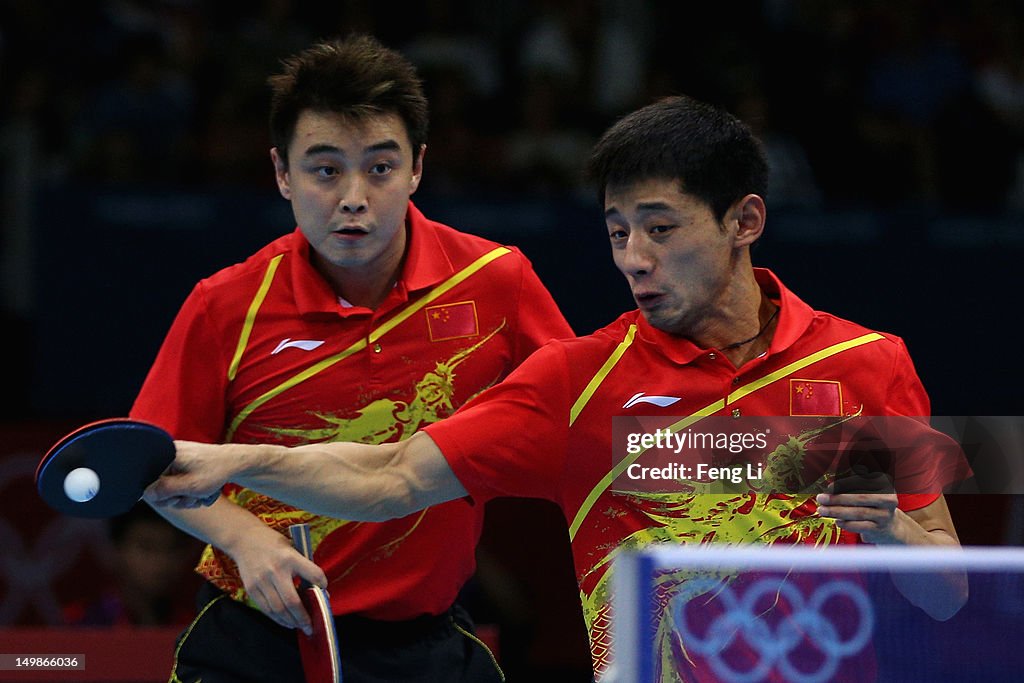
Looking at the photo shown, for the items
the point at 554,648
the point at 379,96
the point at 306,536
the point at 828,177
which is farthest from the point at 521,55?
the point at 306,536

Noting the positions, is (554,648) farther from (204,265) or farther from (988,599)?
(988,599)

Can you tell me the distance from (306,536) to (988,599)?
1.87m

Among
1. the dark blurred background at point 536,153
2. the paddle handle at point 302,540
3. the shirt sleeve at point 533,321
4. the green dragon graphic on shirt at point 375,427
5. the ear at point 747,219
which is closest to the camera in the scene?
the ear at point 747,219

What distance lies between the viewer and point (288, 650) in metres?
4.02

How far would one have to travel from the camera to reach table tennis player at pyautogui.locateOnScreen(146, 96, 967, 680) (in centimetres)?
341

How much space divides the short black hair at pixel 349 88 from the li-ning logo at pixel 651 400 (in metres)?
1.16

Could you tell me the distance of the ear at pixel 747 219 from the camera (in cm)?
363

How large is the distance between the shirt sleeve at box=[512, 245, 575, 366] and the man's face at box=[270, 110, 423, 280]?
0.41 metres

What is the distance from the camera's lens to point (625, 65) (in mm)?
9906

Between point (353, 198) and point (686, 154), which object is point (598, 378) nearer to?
point (686, 154)

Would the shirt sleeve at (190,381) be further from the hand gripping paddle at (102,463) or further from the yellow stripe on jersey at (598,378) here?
the yellow stripe on jersey at (598,378)

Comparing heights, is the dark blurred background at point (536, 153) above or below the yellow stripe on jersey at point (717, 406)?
above

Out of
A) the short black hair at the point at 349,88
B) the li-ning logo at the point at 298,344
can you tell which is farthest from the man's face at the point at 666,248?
the li-ning logo at the point at 298,344

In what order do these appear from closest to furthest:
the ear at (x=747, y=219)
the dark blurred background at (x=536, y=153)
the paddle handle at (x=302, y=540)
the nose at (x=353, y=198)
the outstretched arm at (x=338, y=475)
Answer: the outstretched arm at (x=338, y=475) → the ear at (x=747, y=219) → the paddle handle at (x=302, y=540) → the nose at (x=353, y=198) → the dark blurred background at (x=536, y=153)
